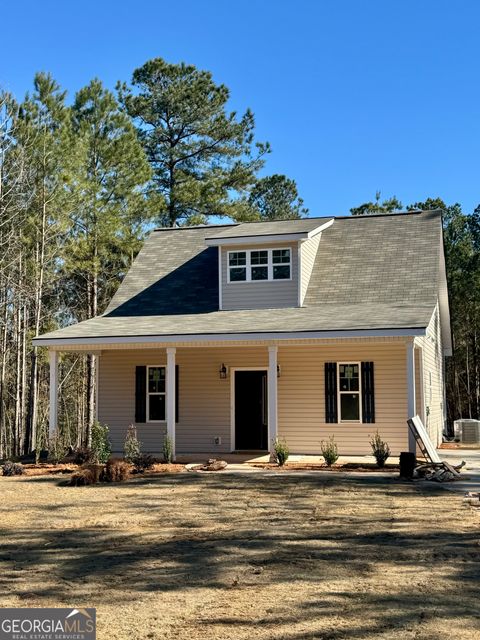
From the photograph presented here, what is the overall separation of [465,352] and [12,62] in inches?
1126

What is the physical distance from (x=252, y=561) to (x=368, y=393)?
9.78m

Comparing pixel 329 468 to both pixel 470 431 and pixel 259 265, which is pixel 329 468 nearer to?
pixel 259 265

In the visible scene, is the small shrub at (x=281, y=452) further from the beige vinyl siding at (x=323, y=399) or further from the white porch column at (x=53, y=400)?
the white porch column at (x=53, y=400)

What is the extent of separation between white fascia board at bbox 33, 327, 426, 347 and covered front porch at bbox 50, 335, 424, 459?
0.54 feet

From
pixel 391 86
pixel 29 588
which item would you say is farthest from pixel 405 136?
pixel 29 588

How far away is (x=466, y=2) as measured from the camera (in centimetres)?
1543

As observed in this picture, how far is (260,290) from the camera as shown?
17797 mm

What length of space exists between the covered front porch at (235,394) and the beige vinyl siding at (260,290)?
127 centimetres

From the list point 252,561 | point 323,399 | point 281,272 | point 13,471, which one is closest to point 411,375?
point 323,399

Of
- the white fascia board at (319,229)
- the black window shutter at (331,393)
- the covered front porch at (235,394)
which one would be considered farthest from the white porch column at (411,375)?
the white fascia board at (319,229)

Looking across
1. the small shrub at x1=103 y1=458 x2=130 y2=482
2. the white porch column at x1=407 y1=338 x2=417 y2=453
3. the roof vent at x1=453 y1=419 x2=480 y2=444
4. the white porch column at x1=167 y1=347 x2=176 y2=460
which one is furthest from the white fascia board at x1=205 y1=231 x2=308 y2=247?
the roof vent at x1=453 y1=419 x2=480 y2=444

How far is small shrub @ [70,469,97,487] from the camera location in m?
12.4

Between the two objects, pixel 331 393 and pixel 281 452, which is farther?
pixel 331 393

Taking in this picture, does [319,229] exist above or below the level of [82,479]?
above
